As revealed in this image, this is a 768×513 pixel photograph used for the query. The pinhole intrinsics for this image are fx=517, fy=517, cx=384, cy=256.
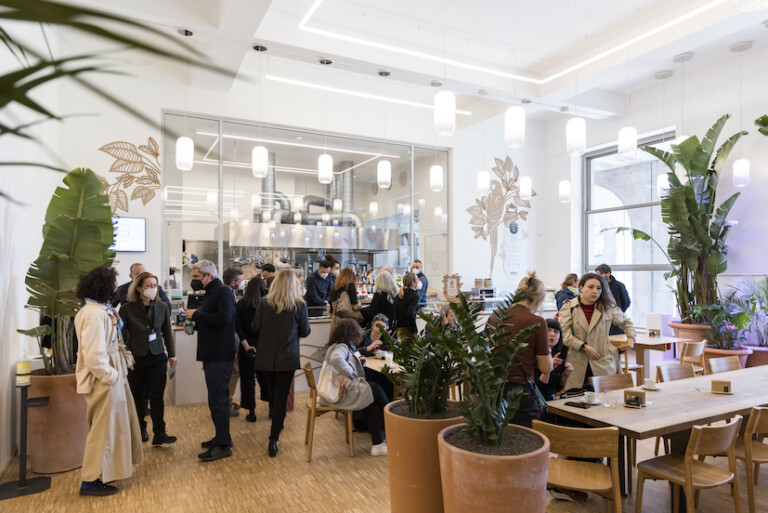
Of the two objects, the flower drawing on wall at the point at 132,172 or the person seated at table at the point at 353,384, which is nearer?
the person seated at table at the point at 353,384

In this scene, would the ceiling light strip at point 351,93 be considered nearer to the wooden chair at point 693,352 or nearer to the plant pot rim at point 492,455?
the wooden chair at point 693,352

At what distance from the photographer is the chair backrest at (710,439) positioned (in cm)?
257

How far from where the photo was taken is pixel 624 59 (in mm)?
7148

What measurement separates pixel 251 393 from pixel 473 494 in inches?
145

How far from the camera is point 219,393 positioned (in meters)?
4.10

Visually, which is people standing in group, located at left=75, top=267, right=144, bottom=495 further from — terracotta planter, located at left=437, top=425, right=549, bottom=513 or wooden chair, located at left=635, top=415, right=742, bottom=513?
wooden chair, located at left=635, top=415, right=742, bottom=513

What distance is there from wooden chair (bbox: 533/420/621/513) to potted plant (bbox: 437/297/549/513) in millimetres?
386

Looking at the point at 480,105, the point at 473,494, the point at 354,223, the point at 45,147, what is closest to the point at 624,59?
the point at 480,105

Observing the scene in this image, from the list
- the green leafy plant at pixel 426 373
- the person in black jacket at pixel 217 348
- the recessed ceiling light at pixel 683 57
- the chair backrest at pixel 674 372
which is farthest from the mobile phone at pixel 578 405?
the recessed ceiling light at pixel 683 57

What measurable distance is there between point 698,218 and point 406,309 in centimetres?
490

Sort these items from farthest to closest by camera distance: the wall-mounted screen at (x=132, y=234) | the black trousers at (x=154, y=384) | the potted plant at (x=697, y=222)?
the potted plant at (x=697, y=222), the wall-mounted screen at (x=132, y=234), the black trousers at (x=154, y=384)

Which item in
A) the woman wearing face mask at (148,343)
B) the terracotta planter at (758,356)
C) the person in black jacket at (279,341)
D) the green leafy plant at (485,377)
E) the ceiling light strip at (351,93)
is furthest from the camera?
the ceiling light strip at (351,93)

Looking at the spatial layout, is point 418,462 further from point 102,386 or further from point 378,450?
point 102,386

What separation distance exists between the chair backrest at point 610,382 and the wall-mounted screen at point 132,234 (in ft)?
20.4
